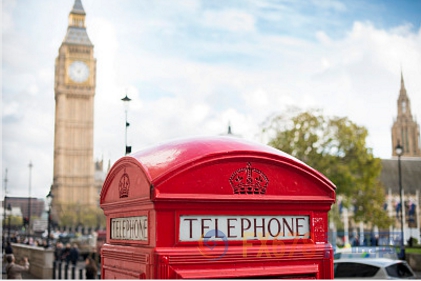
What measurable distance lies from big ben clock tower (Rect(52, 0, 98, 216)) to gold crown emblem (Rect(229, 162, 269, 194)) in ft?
332

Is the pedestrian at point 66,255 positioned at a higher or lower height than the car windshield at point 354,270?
lower

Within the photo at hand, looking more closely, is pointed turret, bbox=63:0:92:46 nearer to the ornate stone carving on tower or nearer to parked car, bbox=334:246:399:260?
the ornate stone carving on tower

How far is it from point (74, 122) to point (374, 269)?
95.7m

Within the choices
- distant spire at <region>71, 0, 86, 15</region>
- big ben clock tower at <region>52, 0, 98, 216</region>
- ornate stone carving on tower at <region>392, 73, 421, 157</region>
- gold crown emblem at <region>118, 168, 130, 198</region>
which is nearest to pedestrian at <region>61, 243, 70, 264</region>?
gold crown emblem at <region>118, 168, 130, 198</region>

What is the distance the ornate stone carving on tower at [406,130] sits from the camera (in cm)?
9056

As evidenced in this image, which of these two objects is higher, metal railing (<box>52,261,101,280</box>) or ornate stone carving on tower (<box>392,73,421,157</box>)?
ornate stone carving on tower (<box>392,73,421,157</box>)

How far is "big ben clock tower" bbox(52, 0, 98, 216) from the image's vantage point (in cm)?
10162

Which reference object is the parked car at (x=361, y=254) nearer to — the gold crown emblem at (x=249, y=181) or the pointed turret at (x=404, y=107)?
the gold crown emblem at (x=249, y=181)

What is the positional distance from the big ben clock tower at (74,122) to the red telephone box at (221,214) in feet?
331

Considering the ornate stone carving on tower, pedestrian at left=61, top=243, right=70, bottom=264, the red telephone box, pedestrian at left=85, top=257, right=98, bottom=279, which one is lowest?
pedestrian at left=61, top=243, right=70, bottom=264

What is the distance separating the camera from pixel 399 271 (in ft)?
33.6

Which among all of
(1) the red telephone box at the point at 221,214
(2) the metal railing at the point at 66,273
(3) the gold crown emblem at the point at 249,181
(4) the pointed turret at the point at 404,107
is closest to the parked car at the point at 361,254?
(2) the metal railing at the point at 66,273

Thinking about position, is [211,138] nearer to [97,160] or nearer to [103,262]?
[103,262]

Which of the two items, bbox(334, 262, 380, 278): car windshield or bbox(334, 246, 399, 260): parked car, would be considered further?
bbox(334, 246, 399, 260): parked car
